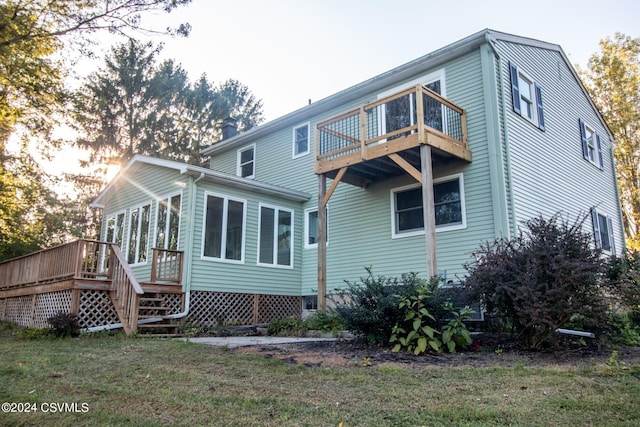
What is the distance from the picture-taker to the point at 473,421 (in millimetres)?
3141

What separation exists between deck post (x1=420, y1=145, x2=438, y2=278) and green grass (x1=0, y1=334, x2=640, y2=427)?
11.8 ft

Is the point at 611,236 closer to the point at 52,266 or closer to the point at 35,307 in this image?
the point at 52,266

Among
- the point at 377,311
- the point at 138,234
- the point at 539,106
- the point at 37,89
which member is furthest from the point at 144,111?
the point at 377,311

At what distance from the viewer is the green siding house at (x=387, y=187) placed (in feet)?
32.3

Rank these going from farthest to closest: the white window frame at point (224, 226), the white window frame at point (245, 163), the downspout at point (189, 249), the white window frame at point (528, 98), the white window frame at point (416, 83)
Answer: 1. the white window frame at point (245, 163)
2. the white window frame at point (224, 226)
3. the white window frame at point (528, 98)
4. the white window frame at point (416, 83)
5. the downspout at point (189, 249)

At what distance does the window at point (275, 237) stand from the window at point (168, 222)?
2.22 metres

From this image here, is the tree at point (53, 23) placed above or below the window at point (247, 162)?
above

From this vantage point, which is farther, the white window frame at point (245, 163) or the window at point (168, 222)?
the white window frame at point (245, 163)

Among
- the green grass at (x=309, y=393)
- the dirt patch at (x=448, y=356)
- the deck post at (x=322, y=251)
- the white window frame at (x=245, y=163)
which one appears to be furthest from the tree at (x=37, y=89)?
the green grass at (x=309, y=393)

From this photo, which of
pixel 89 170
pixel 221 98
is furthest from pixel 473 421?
pixel 221 98

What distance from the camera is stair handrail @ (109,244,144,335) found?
29.9ft

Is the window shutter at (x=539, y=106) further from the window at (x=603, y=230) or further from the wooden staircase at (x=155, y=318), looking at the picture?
the wooden staircase at (x=155, y=318)

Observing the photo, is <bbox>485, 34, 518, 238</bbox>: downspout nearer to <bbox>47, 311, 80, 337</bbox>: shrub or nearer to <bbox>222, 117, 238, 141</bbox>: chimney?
<bbox>47, 311, 80, 337</bbox>: shrub

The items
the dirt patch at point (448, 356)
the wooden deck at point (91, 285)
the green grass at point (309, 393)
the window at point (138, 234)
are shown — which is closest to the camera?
the green grass at point (309, 393)
